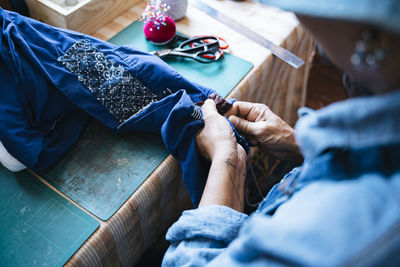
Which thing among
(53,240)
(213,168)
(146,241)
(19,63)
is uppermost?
(19,63)

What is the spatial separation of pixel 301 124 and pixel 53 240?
494mm

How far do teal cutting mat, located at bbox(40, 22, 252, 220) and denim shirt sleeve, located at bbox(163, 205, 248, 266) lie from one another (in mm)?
183

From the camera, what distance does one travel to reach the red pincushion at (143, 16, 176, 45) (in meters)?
0.90

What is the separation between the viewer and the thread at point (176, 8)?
97cm

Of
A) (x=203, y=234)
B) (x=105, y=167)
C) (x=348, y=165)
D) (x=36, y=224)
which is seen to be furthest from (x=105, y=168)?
(x=348, y=165)

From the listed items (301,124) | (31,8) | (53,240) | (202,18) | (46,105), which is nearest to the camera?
(301,124)

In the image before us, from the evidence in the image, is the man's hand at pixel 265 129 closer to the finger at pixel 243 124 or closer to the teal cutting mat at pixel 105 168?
the finger at pixel 243 124

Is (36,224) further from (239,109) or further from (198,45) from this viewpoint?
(198,45)

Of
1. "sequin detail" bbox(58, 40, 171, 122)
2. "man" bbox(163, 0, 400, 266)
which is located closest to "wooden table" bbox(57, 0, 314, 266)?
"sequin detail" bbox(58, 40, 171, 122)

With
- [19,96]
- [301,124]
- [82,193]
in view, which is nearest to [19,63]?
[19,96]

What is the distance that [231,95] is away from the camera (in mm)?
849

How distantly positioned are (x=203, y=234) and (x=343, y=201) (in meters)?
0.25

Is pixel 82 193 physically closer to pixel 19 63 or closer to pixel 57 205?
pixel 57 205

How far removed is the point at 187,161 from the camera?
69 centimetres
